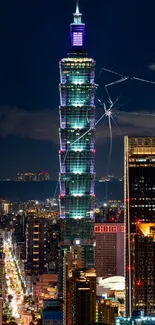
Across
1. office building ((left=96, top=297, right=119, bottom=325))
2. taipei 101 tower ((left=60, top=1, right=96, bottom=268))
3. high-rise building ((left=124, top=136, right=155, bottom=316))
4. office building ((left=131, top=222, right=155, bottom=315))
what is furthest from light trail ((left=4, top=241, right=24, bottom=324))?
office building ((left=96, top=297, right=119, bottom=325))

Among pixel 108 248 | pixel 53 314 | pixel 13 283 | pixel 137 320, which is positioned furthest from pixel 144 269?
pixel 13 283

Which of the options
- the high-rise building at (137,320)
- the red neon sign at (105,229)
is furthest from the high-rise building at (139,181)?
the high-rise building at (137,320)

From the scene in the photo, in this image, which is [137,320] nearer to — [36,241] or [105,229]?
[105,229]

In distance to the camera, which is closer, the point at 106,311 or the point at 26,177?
the point at 106,311

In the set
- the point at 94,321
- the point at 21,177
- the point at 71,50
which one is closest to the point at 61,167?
the point at 21,177

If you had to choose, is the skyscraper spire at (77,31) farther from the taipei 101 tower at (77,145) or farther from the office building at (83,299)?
the office building at (83,299)

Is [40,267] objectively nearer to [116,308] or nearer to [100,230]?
[100,230]
